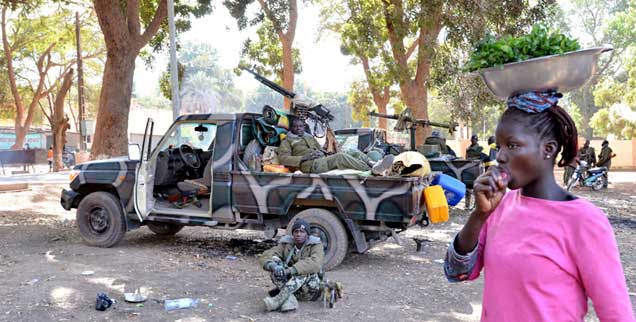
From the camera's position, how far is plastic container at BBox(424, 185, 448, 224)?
620 centimetres

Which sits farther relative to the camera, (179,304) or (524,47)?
(179,304)

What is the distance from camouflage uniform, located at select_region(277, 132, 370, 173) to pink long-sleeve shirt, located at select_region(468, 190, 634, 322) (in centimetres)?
513

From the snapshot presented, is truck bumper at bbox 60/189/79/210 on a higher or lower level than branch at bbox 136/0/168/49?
lower

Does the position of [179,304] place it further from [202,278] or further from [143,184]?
[143,184]

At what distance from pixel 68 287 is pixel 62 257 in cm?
165

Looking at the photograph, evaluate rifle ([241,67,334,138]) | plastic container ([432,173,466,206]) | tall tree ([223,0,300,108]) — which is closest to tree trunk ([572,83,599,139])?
tall tree ([223,0,300,108])

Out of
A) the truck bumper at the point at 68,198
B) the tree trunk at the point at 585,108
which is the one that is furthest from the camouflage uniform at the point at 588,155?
the tree trunk at the point at 585,108

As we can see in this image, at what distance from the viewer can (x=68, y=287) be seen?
566 cm

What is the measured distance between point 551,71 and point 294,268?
3728 millimetres

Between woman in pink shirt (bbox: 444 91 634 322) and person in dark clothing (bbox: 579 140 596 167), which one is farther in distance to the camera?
person in dark clothing (bbox: 579 140 596 167)

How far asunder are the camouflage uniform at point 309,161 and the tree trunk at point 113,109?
19.6ft

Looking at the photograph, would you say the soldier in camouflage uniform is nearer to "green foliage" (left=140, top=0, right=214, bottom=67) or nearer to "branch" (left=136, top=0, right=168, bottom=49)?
"branch" (left=136, top=0, right=168, bottom=49)

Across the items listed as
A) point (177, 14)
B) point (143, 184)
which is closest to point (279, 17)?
point (177, 14)

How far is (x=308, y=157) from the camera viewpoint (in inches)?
281
